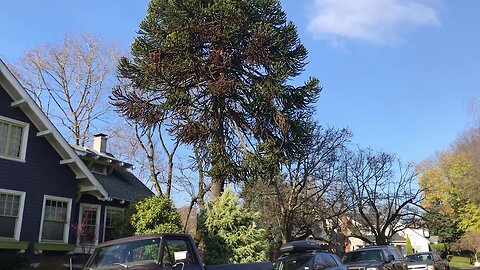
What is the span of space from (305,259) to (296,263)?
0.28m

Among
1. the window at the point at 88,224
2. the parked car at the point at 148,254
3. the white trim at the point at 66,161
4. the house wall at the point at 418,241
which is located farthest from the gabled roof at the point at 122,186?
the house wall at the point at 418,241

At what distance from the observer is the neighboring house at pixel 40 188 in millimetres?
17562

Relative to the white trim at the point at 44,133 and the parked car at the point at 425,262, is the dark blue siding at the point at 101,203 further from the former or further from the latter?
the parked car at the point at 425,262

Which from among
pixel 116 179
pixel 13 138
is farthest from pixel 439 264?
pixel 13 138

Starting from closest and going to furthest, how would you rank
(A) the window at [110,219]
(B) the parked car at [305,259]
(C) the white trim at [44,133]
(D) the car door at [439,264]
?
(B) the parked car at [305,259] < (C) the white trim at [44,133] < (A) the window at [110,219] < (D) the car door at [439,264]

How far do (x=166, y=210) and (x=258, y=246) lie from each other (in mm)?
4124

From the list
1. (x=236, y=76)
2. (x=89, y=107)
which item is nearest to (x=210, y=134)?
(x=236, y=76)

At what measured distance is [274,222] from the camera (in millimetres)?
35531

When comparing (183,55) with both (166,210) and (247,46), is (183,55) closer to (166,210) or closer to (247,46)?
(247,46)

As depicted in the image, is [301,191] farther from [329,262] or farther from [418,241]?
[418,241]

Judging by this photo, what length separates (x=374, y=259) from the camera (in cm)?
1816

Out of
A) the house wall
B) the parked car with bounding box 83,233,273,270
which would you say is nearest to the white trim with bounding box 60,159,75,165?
the parked car with bounding box 83,233,273,270

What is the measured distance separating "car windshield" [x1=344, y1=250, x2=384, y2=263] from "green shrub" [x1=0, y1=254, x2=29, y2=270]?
12169 millimetres

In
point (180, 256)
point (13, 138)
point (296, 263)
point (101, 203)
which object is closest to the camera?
point (180, 256)
